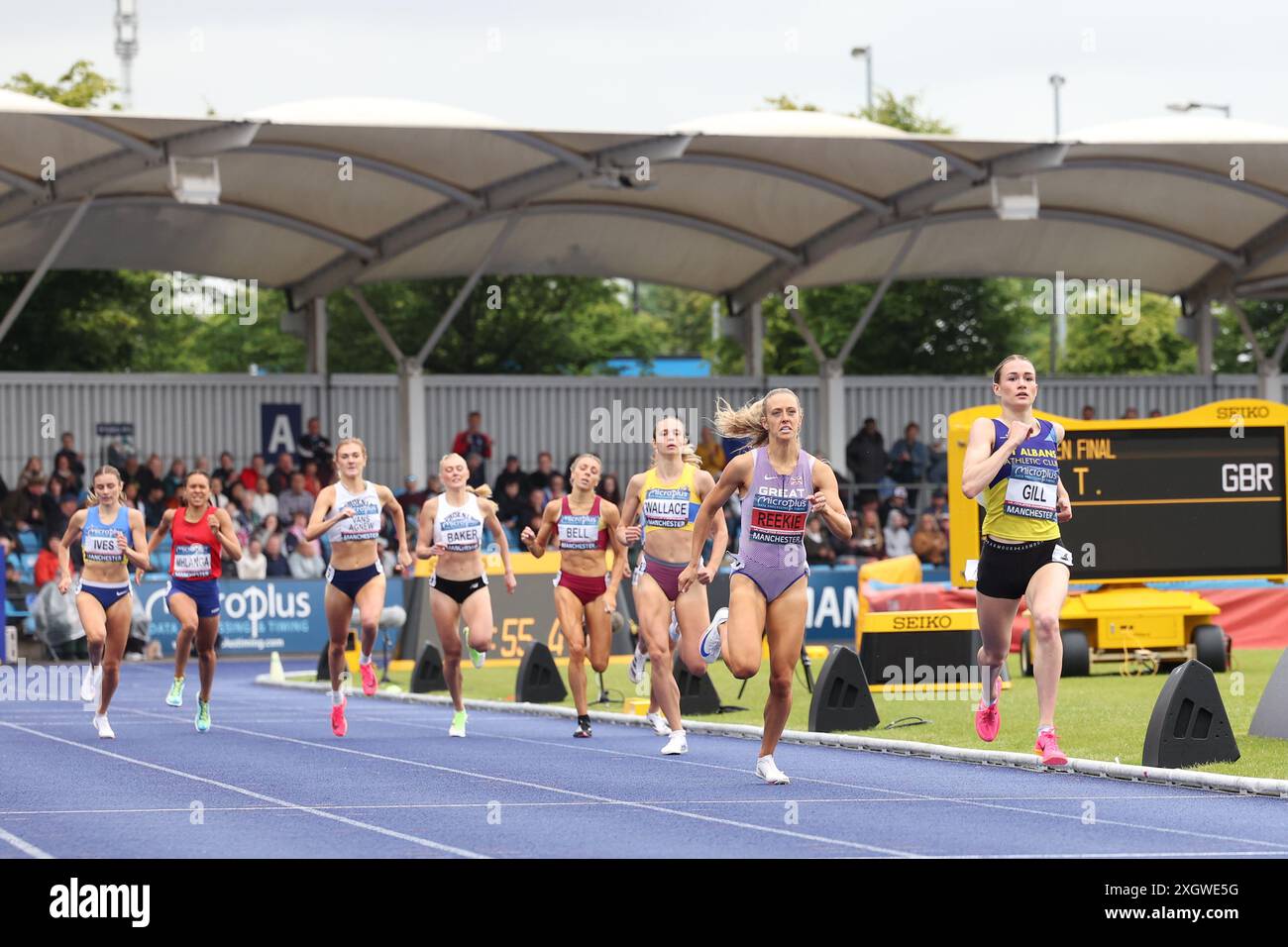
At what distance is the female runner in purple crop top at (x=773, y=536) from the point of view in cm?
1223

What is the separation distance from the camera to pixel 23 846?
970cm

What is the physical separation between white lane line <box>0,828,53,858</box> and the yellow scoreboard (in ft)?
45.3

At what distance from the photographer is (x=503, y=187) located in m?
33.0

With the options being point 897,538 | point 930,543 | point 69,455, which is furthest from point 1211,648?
point 69,455

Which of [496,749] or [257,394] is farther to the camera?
[257,394]

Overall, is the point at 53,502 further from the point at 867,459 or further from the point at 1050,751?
the point at 1050,751

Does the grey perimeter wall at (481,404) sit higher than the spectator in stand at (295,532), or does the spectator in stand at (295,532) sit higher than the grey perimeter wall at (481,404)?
the grey perimeter wall at (481,404)

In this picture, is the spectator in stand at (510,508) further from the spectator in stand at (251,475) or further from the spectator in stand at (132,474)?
the spectator in stand at (132,474)

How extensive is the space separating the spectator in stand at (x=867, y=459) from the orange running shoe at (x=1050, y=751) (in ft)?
80.5

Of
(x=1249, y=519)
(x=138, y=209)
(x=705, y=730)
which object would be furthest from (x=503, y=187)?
(x=705, y=730)

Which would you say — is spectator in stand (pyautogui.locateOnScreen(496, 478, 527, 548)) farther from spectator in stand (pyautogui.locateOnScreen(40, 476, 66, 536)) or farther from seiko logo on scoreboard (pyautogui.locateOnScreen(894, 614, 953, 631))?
seiko logo on scoreboard (pyautogui.locateOnScreen(894, 614, 953, 631))

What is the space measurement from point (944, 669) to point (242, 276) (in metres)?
21.4
